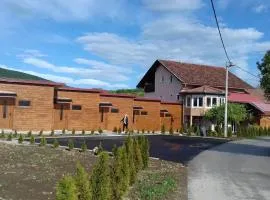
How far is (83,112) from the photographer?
3884 centimetres

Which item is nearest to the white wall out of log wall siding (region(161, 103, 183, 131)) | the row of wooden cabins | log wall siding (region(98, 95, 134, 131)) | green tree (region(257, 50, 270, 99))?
log wall siding (region(161, 103, 183, 131))

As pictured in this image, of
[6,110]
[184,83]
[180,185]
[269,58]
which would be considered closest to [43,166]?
[180,185]

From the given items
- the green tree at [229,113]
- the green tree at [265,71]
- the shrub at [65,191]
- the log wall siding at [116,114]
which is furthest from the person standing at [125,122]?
the shrub at [65,191]

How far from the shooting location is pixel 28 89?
34.7 m

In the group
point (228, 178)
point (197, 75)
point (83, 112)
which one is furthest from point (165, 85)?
point (228, 178)

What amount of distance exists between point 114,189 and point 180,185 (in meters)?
3.51

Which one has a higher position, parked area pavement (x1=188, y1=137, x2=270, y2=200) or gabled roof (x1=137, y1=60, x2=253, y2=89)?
gabled roof (x1=137, y1=60, x2=253, y2=89)

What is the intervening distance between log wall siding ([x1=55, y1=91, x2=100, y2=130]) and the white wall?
16731mm

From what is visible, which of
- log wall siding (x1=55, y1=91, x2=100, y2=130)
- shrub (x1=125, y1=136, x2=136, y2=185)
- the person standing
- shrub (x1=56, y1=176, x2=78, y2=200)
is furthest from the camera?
the person standing

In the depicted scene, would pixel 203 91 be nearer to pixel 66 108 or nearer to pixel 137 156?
pixel 66 108

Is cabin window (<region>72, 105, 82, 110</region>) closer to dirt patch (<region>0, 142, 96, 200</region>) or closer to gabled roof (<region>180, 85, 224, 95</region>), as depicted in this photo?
gabled roof (<region>180, 85, 224, 95</region>)

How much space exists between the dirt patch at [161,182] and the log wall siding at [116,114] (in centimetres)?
2391

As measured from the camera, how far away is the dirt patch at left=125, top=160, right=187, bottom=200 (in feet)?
36.0

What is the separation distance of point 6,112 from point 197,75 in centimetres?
2879
